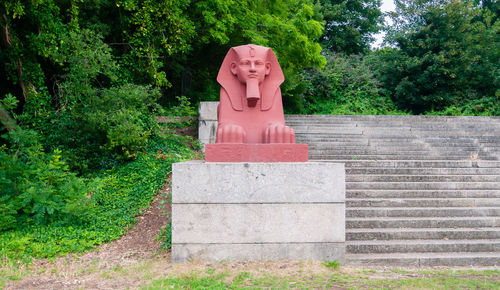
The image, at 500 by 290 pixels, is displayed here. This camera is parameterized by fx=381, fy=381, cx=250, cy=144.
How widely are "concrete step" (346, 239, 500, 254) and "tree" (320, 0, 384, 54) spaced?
19434 mm

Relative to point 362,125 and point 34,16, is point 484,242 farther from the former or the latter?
point 34,16

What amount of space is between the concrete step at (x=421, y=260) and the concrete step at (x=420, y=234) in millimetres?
430

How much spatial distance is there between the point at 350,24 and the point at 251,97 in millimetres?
22060

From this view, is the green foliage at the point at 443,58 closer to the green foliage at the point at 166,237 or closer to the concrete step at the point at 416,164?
the concrete step at the point at 416,164

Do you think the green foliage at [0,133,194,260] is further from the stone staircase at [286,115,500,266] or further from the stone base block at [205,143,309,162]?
the stone staircase at [286,115,500,266]

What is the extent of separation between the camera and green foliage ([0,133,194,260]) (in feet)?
16.6

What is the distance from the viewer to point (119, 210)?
6.42 m

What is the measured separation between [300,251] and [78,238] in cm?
315

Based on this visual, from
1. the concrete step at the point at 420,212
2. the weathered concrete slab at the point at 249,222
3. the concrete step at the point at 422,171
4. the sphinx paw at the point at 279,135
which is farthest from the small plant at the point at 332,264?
the concrete step at the point at 422,171

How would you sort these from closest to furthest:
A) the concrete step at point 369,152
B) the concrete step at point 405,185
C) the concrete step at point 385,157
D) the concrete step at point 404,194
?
the concrete step at point 404,194, the concrete step at point 405,185, the concrete step at point 385,157, the concrete step at point 369,152

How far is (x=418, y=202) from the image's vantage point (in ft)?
20.1

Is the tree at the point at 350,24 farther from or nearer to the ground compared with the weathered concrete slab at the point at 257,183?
farther from the ground

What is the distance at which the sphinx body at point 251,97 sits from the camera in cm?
487

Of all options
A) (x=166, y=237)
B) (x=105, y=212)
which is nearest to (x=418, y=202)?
(x=166, y=237)
